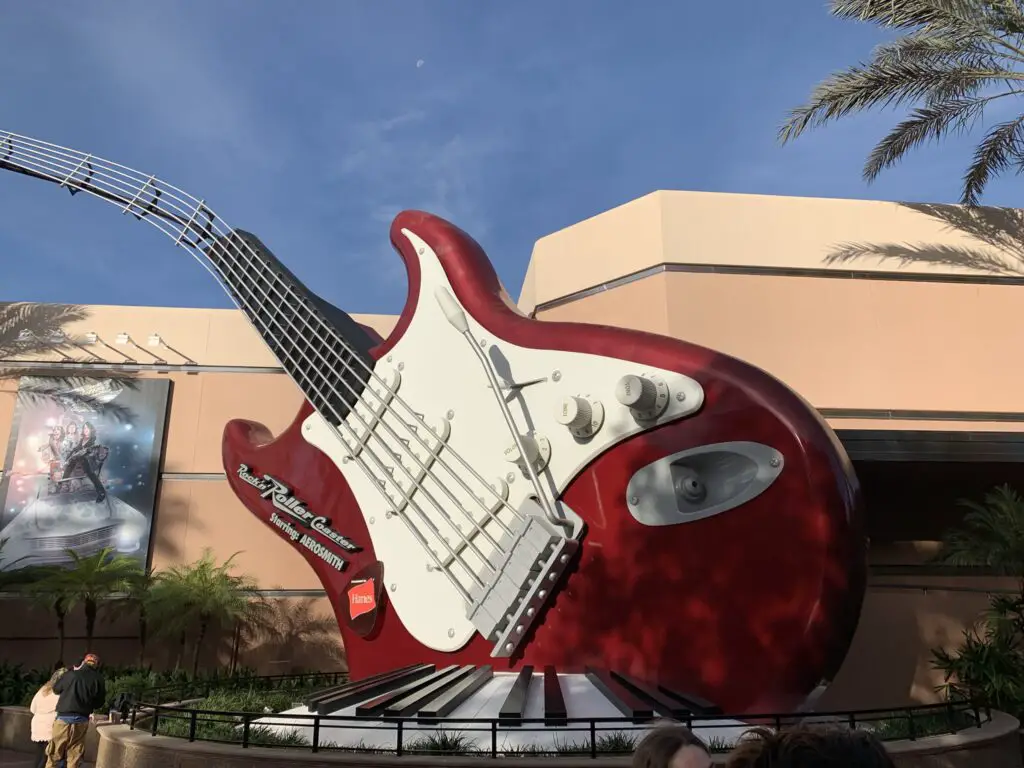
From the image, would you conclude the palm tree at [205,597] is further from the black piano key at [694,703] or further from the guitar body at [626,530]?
the black piano key at [694,703]

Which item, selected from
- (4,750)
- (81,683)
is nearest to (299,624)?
(4,750)

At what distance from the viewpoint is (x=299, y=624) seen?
51.2 feet

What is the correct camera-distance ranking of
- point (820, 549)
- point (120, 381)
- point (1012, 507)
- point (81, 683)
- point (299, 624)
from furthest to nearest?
point (120, 381) < point (299, 624) < point (1012, 507) < point (81, 683) < point (820, 549)

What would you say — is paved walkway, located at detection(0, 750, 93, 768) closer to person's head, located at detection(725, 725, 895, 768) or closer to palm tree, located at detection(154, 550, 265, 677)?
palm tree, located at detection(154, 550, 265, 677)

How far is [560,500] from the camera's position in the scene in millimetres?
7105

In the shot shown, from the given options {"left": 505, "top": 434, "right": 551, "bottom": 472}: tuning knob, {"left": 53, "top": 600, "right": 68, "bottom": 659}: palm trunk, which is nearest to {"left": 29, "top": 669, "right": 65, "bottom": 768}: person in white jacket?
{"left": 505, "top": 434, "right": 551, "bottom": 472}: tuning knob

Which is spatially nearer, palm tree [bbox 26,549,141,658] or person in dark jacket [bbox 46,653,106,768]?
person in dark jacket [bbox 46,653,106,768]

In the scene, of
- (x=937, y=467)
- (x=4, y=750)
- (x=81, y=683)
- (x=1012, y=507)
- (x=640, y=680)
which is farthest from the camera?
(x=4, y=750)

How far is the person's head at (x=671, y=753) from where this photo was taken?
1.66 metres

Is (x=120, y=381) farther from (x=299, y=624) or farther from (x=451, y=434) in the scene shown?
(x=451, y=434)

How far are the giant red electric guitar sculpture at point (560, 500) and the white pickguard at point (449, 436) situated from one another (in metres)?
0.02

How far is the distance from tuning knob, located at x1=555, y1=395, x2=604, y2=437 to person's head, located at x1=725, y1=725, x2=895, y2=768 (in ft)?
17.7

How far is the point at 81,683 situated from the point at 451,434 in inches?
170

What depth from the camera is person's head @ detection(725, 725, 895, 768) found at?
51.4 inches
